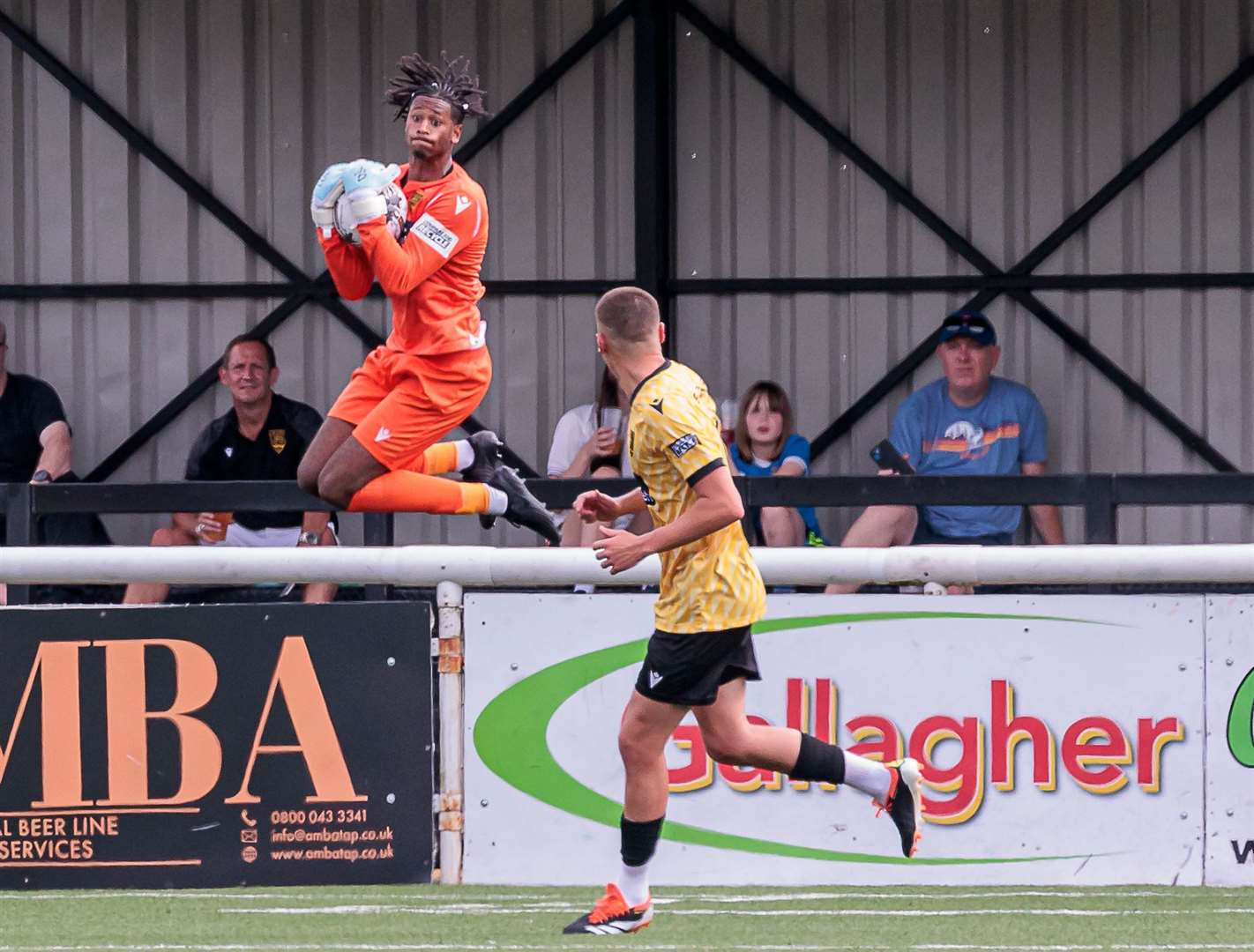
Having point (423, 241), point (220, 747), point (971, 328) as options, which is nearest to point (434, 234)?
point (423, 241)

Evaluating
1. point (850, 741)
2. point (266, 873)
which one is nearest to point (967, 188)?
point (850, 741)

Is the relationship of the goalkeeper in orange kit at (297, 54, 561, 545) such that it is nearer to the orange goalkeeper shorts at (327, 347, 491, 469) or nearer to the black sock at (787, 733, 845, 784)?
the orange goalkeeper shorts at (327, 347, 491, 469)

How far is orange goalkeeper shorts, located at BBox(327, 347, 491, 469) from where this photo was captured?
6.79m

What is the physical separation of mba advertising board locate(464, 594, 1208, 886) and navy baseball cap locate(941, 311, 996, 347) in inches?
133

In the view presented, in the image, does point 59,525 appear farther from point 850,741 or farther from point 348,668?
point 850,741

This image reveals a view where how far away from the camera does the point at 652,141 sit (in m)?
11.4

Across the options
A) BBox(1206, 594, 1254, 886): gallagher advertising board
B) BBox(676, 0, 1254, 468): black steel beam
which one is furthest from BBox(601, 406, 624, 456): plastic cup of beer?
BBox(1206, 594, 1254, 886): gallagher advertising board

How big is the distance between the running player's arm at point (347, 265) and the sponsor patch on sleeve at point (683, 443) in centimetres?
165

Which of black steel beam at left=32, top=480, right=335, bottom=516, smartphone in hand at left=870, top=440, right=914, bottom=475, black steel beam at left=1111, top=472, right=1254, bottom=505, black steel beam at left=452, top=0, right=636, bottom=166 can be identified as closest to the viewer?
black steel beam at left=1111, top=472, right=1254, bottom=505

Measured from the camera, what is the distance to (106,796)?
7020 mm

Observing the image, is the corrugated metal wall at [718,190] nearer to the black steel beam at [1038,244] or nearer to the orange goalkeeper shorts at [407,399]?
the black steel beam at [1038,244]

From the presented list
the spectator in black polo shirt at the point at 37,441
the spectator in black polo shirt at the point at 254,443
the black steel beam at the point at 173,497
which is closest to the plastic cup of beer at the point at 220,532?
the spectator in black polo shirt at the point at 254,443

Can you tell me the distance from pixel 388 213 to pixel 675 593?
66.0 inches

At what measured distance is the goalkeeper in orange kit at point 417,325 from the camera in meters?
6.36
